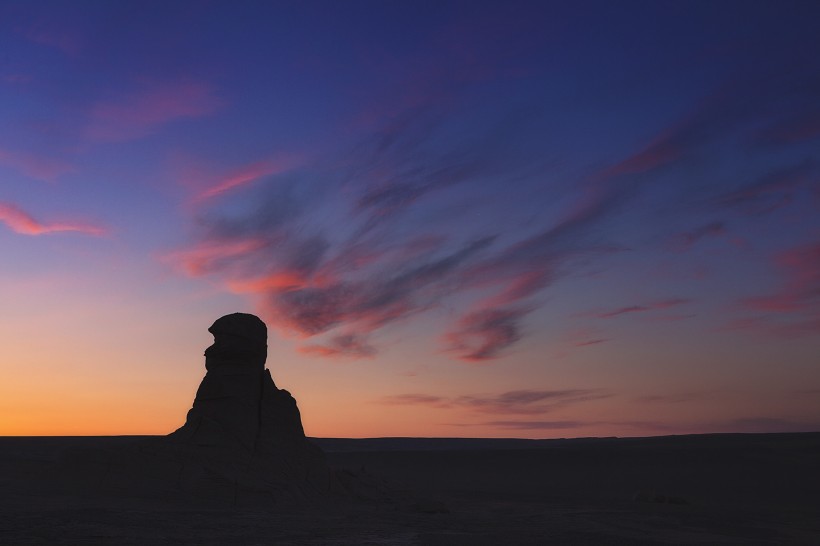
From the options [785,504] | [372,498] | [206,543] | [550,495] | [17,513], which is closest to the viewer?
[206,543]

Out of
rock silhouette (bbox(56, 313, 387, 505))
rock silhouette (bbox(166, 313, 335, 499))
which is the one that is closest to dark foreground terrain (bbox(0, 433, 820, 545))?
rock silhouette (bbox(56, 313, 387, 505))

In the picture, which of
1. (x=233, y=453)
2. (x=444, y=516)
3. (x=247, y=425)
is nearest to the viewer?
(x=444, y=516)

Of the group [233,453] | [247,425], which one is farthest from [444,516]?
[247,425]

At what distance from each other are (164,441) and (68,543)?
11254 millimetres

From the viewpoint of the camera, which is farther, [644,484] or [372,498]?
[644,484]

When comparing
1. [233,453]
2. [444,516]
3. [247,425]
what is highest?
[247,425]

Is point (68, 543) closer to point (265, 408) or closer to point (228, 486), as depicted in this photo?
point (228, 486)

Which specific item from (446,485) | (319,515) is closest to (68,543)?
(319,515)

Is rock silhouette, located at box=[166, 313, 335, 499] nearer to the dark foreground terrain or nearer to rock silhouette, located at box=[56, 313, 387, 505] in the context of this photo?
rock silhouette, located at box=[56, 313, 387, 505]

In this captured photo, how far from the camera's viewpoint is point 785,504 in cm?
3516

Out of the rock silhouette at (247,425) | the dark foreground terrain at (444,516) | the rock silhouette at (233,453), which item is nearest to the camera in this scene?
the dark foreground terrain at (444,516)

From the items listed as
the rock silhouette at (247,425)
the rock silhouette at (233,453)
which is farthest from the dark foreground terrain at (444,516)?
the rock silhouette at (247,425)

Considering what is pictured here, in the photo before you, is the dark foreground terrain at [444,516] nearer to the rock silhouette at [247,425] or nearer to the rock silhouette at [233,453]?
the rock silhouette at [233,453]

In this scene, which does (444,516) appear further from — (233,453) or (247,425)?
(247,425)
